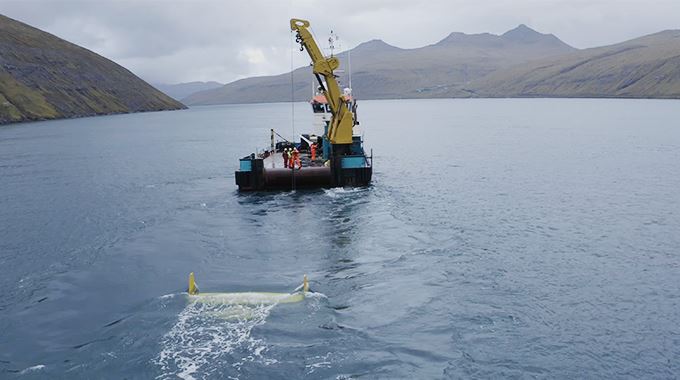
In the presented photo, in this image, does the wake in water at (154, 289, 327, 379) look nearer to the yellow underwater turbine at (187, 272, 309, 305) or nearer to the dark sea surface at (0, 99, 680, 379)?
the dark sea surface at (0, 99, 680, 379)

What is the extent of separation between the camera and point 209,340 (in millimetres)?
19297

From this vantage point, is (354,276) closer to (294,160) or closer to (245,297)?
(245,297)

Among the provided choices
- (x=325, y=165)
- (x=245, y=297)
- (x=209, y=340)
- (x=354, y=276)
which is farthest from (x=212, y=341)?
(x=325, y=165)

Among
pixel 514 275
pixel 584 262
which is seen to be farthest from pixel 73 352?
pixel 584 262

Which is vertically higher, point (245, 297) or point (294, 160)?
point (294, 160)

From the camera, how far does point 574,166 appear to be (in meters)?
63.7

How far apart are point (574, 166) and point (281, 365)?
54232 millimetres

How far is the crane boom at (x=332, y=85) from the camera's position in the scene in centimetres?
4909

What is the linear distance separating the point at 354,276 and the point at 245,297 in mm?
5846

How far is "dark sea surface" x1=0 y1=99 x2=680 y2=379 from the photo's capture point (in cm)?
1864

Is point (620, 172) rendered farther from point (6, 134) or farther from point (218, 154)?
point (6, 134)

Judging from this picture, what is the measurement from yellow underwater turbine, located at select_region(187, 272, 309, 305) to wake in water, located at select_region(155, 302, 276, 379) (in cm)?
32

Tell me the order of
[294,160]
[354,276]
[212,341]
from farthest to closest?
[294,160], [354,276], [212,341]

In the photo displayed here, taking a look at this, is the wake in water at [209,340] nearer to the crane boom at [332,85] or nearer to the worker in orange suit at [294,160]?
the worker in orange suit at [294,160]
